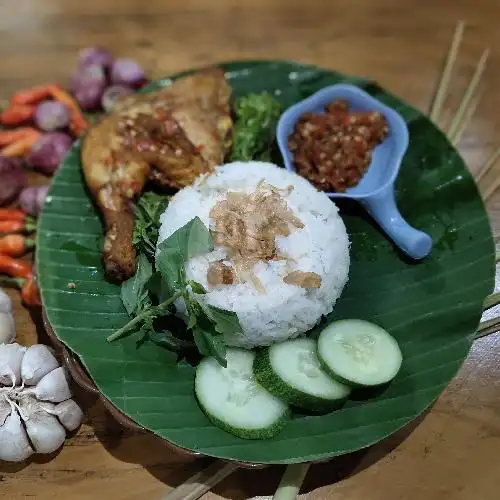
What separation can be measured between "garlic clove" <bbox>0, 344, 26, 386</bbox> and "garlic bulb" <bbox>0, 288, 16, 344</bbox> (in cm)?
18

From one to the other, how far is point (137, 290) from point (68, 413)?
713mm

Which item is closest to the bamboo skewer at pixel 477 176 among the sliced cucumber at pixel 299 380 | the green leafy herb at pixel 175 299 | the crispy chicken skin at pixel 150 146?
the sliced cucumber at pixel 299 380

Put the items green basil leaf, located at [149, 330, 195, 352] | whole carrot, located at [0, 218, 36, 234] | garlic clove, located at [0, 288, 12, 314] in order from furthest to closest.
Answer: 1. whole carrot, located at [0, 218, 36, 234]
2. garlic clove, located at [0, 288, 12, 314]
3. green basil leaf, located at [149, 330, 195, 352]

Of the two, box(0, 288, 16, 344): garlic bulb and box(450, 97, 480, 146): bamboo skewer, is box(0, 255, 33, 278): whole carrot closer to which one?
box(0, 288, 16, 344): garlic bulb

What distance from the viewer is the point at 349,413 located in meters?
2.93

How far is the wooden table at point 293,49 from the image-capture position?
128 inches

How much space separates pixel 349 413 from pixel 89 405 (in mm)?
1388

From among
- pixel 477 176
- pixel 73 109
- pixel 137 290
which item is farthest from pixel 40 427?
pixel 477 176

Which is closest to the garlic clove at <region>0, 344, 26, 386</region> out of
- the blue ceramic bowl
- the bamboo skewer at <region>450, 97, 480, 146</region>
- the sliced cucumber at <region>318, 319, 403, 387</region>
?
the sliced cucumber at <region>318, 319, 403, 387</region>

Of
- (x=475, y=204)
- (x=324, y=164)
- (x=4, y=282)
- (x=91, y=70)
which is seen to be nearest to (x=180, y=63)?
(x=91, y=70)

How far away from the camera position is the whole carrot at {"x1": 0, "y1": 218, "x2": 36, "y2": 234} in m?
3.97

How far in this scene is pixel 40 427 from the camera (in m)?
3.07

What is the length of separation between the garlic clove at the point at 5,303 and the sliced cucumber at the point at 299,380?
1547 mm

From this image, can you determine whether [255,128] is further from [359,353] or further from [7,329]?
[7,329]
